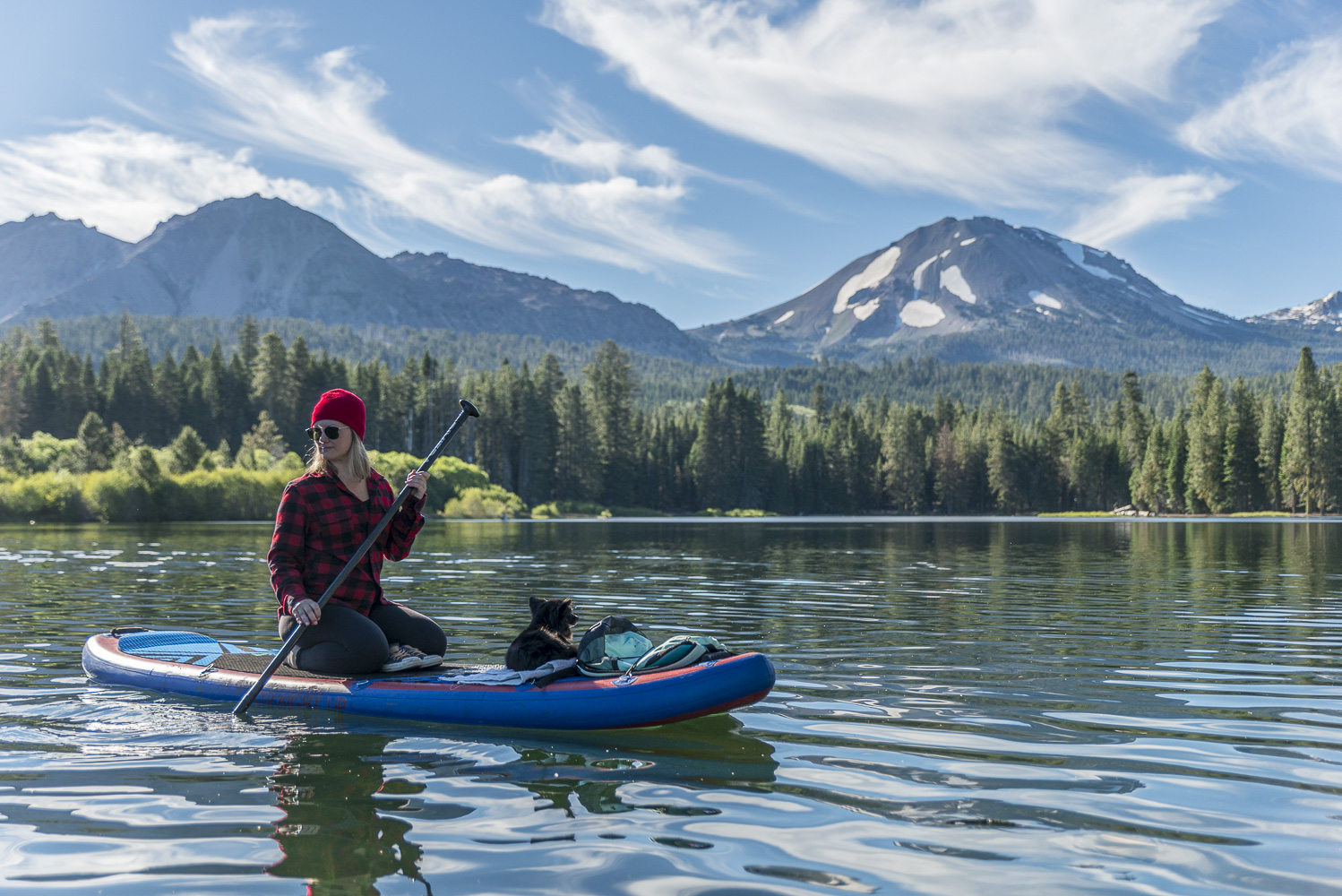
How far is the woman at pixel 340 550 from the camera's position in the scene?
9078 mm

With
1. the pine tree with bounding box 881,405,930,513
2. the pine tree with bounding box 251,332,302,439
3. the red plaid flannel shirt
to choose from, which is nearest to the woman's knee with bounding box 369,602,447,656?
the red plaid flannel shirt

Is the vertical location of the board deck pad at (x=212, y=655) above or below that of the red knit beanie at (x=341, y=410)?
below

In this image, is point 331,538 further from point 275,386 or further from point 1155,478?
point 275,386

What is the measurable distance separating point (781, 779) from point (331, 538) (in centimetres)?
485

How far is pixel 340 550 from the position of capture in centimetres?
944

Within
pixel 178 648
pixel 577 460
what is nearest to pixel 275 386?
pixel 577 460

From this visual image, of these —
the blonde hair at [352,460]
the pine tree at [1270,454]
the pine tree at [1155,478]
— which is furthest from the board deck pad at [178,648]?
the pine tree at [1155,478]

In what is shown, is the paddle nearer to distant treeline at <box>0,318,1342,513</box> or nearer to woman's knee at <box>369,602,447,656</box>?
woman's knee at <box>369,602,447,656</box>

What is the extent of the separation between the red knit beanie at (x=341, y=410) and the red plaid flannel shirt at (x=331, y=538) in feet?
1.93

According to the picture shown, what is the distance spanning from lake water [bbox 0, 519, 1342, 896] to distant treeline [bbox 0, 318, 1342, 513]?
8508 cm

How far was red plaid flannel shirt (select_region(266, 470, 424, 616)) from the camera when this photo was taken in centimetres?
910

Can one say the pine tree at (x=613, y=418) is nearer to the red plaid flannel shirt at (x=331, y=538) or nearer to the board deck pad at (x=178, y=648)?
the board deck pad at (x=178, y=648)

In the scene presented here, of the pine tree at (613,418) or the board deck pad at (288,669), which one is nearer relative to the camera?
the board deck pad at (288,669)

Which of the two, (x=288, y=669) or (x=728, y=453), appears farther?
(x=728, y=453)
